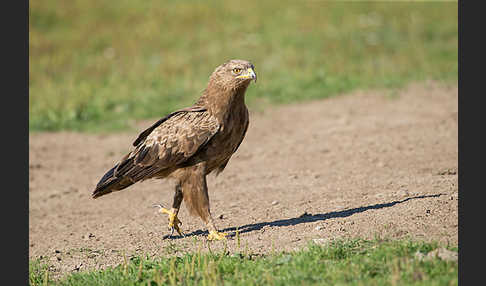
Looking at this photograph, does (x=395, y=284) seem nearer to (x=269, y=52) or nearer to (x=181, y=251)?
(x=181, y=251)

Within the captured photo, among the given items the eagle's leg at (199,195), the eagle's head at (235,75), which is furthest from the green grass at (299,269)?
the eagle's head at (235,75)

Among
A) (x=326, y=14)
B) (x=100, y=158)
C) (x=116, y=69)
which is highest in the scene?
(x=326, y=14)

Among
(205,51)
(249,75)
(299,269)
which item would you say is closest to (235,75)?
(249,75)

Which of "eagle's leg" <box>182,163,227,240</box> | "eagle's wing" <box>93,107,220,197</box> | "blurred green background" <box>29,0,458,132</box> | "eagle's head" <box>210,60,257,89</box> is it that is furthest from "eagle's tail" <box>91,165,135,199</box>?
"blurred green background" <box>29,0,458,132</box>

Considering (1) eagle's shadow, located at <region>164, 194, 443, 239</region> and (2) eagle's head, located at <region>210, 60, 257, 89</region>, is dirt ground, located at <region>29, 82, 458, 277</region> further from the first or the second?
(2) eagle's head, located at <region>210, 60, 257, 89</region>

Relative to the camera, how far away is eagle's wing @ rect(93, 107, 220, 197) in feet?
21.2

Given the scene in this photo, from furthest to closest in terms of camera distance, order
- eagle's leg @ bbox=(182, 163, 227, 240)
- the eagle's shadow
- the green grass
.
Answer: the eagle's shadow, eagle's leg @ bbox=(182, 163, 227, 240), the green grass

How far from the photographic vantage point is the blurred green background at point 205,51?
48.8 feet

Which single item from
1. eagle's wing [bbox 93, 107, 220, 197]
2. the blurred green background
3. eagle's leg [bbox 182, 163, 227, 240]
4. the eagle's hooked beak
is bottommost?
eagle's leg [bbox 182, 163, 227, 240]

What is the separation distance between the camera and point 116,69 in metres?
17.8

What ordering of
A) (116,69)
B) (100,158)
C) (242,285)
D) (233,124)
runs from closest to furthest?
(242,285), (233,124), (100,158), (116,69)

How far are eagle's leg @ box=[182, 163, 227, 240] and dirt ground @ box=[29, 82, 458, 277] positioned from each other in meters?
0.16

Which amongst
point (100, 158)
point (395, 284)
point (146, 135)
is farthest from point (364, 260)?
point (100, 158)

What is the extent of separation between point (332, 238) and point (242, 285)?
1.22m
